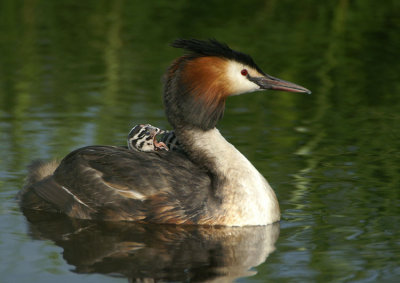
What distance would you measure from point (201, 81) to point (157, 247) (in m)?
1.83

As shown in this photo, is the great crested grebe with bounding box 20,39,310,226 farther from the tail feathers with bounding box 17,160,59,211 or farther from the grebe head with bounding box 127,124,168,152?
the grebe head with bounding box 127,124,168,152

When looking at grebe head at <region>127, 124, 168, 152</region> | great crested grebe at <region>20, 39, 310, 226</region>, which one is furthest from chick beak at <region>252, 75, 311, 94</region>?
grebe head at <region>127, 124, 168, 152</region>

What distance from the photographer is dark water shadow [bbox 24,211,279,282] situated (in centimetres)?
714

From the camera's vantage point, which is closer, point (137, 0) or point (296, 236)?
point (296, 236)

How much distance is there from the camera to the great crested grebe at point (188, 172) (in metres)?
8.48

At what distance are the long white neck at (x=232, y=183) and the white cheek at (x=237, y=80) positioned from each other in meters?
0.50

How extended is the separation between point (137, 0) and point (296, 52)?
5889 millimetres

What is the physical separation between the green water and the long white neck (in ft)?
0.63

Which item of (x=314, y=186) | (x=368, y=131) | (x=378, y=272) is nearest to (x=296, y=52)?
(x=368, y=131)

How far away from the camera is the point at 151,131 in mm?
9523

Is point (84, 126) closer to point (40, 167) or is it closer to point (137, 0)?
point (40, 167)

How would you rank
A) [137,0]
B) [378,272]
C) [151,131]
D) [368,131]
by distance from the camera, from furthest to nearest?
[137,0] → [368,131] → [151,131] → [378,272]

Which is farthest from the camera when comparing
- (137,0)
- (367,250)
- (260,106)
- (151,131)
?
(137,0)

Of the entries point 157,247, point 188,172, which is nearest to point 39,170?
point 188,172
